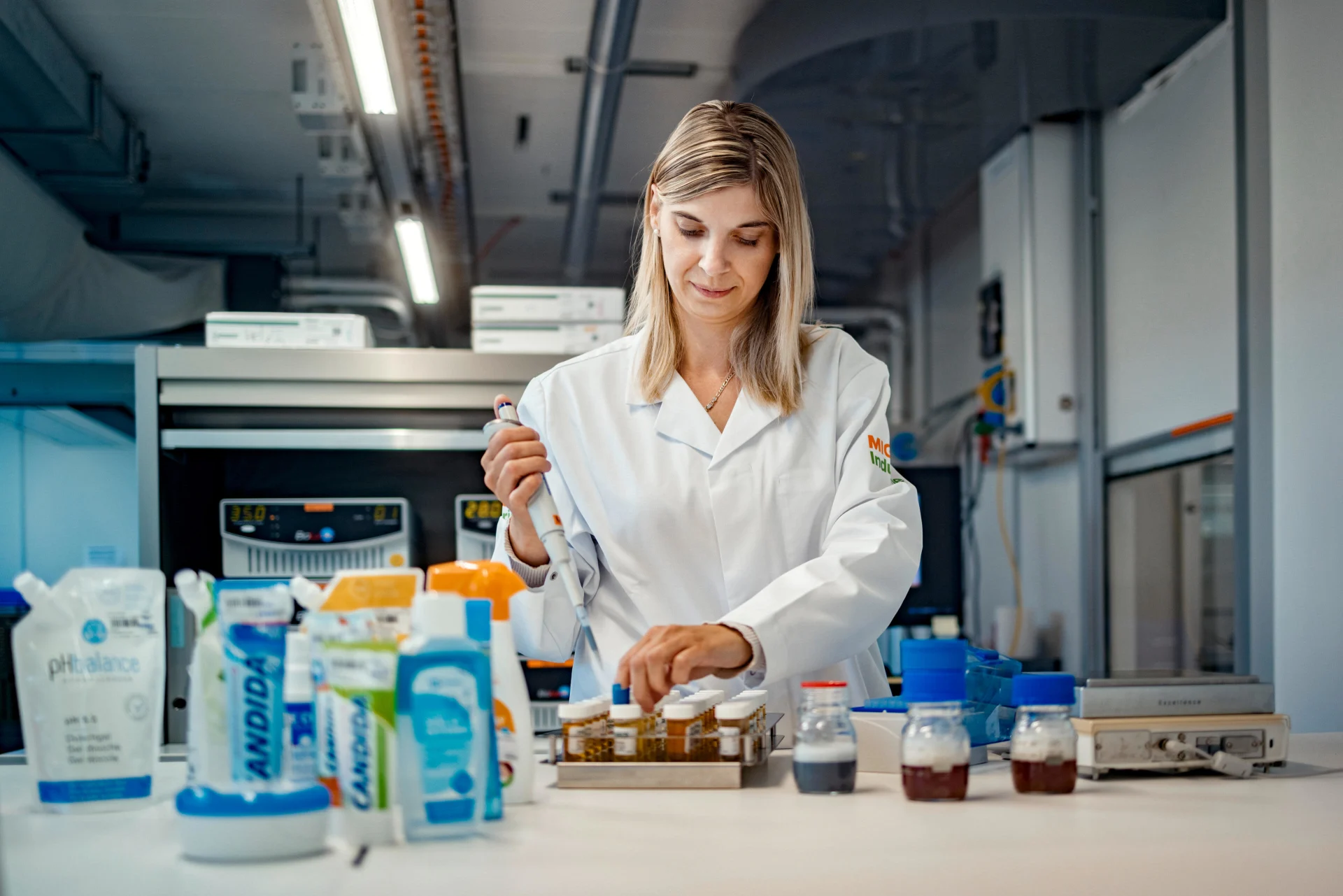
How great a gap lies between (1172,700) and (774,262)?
2.37 ft

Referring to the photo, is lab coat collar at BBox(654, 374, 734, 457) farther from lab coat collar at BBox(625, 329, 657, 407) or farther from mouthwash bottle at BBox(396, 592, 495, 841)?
mouthwash bottle at BBox(396, 592, 495, 841)

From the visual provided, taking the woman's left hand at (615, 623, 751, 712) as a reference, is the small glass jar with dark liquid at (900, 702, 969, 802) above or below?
below

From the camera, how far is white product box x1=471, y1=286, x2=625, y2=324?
272cm

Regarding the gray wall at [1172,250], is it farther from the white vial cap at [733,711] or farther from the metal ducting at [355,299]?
the metal ducting at [355,299]

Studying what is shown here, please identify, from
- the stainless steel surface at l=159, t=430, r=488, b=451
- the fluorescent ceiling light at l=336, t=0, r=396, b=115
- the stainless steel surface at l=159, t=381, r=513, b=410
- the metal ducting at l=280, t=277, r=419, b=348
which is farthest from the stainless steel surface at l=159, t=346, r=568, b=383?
the metal ducting at l=280, t=277, r=419, b=348

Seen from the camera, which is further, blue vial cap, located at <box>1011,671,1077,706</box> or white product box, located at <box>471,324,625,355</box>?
white product box, located at <box>471,324,625,355</box>

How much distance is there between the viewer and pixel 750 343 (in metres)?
1.51

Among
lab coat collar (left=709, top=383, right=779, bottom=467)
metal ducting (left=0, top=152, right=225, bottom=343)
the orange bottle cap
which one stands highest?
metal ducting (left=0, top=152, right=225, bottom=343)

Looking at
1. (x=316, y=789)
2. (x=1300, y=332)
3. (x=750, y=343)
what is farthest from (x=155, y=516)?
(x=1300, y=332)

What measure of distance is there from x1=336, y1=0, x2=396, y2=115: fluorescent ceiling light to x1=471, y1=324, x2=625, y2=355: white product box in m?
0.67

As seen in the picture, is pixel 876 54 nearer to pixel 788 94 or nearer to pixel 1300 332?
pixel 788 94

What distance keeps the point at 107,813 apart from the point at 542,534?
426 mm

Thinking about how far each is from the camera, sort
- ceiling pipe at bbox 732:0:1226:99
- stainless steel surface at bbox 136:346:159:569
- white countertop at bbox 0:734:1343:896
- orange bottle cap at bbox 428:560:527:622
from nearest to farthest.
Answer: white countertop at bbox 0:734:1343:896
orange bottle cap at bbox 428:560:527:622
stainless steel surface at bbox 136:346:159:569
ceiling pipe at bbox 732:0:1226:99

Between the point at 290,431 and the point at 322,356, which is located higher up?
the point at 322,356
